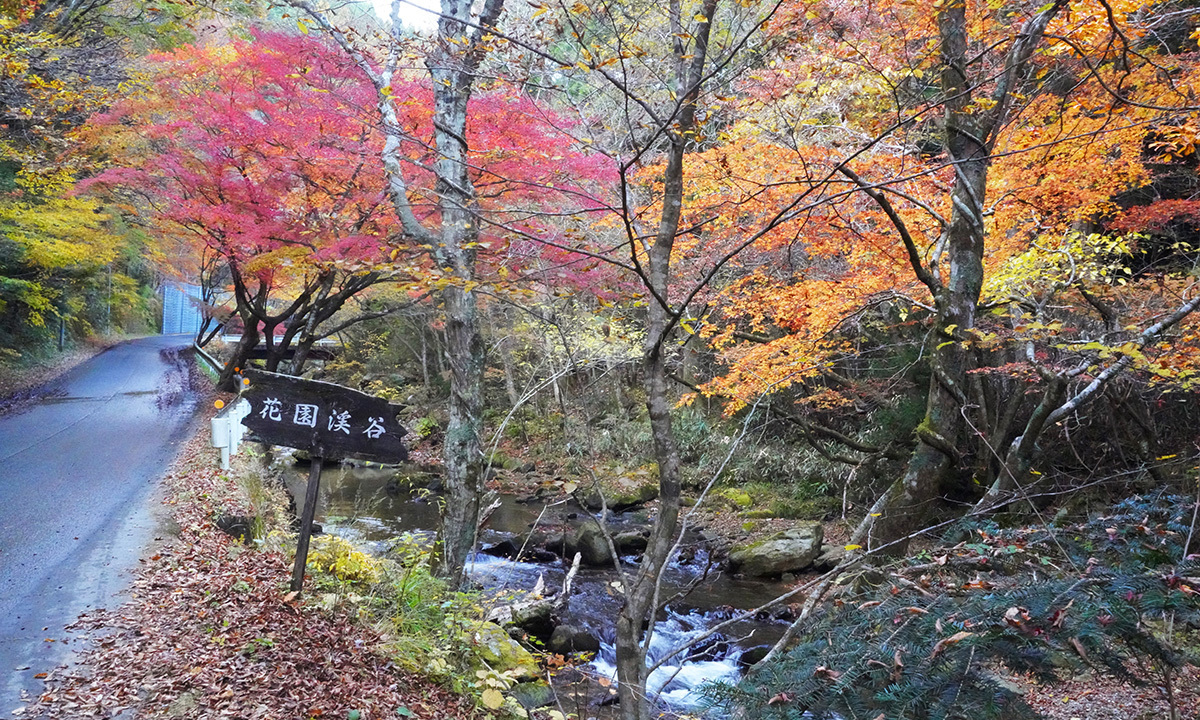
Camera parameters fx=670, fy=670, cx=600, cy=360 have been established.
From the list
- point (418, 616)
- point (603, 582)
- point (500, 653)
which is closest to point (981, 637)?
point (418, 616)

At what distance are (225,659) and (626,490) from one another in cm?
1200

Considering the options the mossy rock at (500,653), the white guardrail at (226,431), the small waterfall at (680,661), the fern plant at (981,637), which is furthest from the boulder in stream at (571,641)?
the fern plant at (981,637)

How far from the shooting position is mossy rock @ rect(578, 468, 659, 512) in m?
15.7

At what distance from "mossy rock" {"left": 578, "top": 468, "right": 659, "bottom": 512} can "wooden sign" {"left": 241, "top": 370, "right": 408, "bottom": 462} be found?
1005cm

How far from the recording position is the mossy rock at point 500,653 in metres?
6.18

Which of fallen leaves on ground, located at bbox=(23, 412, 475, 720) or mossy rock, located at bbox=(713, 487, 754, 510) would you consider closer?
fallen leaves on ground, located at bbox=(23, 412, 475, 720)

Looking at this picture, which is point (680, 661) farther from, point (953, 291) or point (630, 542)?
point (953, 291)

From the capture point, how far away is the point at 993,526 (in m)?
3.52

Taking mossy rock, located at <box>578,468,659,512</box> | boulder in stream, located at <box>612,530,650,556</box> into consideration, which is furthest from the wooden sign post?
mossy rock, located at <box>578,468,659,512</box>

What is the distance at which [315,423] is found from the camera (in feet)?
17.9

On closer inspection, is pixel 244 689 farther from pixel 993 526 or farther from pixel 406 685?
pixel 993 526

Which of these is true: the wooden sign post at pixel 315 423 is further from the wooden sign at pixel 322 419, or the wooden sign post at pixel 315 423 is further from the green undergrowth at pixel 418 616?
the green undergrowth at pixel 418 616

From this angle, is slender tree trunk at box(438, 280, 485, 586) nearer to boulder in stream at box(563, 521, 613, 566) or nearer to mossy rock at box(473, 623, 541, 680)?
mossy rock at box(473, 623, 541, 680)

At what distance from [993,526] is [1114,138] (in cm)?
651
